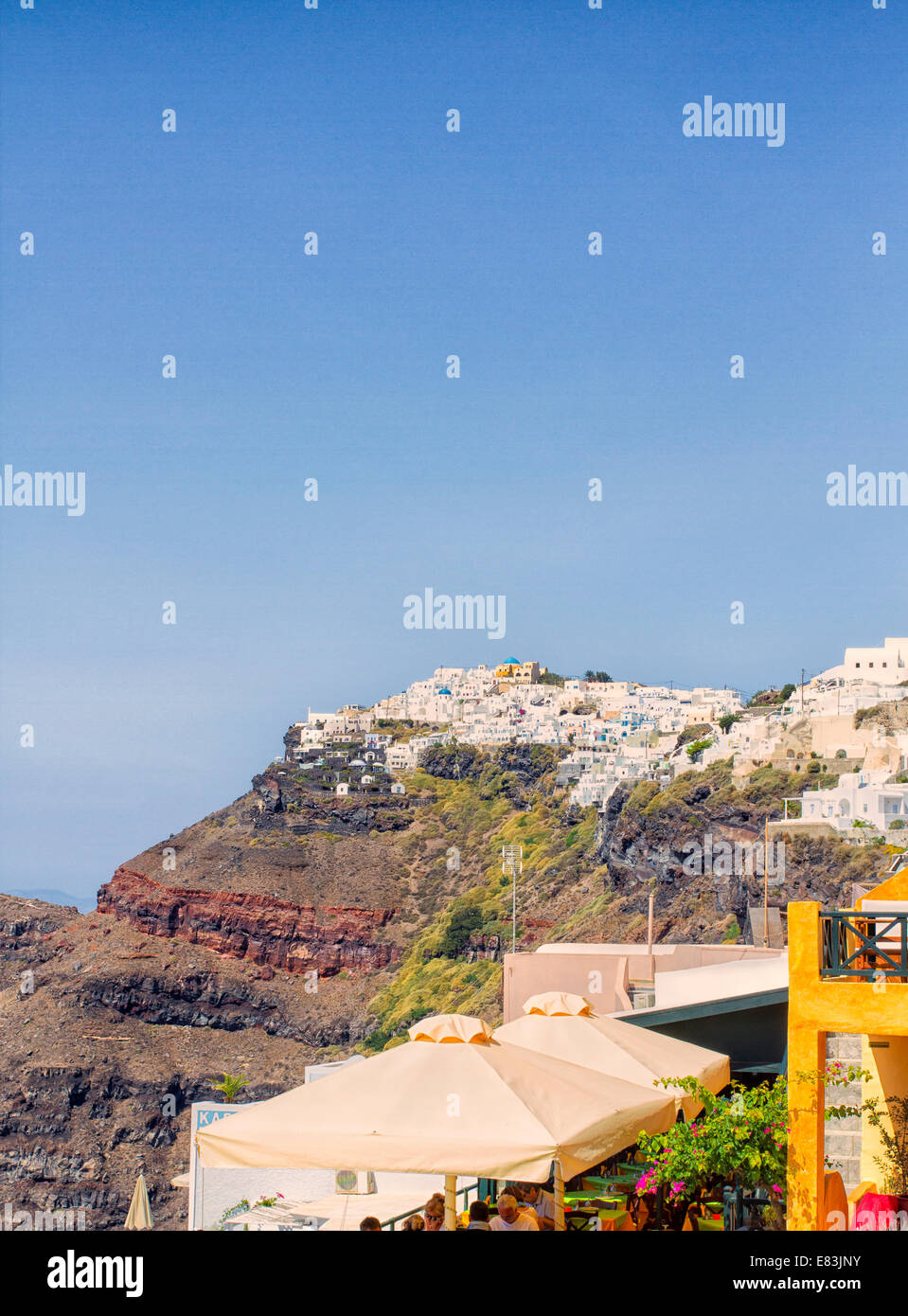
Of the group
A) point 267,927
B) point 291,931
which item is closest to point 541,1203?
point 291,931

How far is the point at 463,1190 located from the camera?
1027 cm

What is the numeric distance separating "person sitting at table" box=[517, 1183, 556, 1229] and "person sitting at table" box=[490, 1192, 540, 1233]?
1.10 feet

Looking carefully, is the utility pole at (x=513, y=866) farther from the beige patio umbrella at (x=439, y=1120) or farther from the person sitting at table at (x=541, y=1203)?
the beige patio umbrella at (x=439, y=1120)

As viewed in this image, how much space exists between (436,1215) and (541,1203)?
0.85 m

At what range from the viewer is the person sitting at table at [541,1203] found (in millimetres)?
8109

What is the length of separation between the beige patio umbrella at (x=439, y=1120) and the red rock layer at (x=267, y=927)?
9242cm

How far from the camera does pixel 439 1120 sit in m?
6.91

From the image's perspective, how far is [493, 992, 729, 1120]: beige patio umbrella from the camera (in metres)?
9.34

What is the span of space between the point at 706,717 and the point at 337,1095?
11767 centimetres

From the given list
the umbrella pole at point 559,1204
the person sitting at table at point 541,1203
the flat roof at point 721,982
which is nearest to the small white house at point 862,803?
the flat roof at point 721,982

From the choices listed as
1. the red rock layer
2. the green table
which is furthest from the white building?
the green table

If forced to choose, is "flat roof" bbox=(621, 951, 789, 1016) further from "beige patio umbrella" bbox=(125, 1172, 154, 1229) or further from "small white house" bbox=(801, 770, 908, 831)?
"small white house" bbox=(801, 770, 908, 831)
